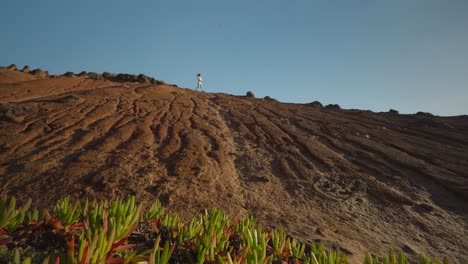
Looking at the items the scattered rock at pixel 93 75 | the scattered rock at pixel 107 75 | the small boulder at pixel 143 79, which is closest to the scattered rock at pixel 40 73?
the scattered rock at pixel 93 75

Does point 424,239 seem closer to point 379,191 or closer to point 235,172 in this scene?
point 379,191

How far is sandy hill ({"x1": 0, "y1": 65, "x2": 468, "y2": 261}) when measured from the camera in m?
5.43

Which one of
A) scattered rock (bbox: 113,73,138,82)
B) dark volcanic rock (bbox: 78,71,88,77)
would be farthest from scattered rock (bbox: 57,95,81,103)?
dark volcanic rock (bbox: 78,71,88,77)

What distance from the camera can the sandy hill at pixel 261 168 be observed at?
214 inches

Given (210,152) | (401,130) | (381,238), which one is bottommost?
(381,238)

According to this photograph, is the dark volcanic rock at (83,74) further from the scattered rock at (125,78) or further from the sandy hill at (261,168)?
the sandy hill at (261,168)

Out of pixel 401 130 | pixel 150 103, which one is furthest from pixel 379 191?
pixel 150 103

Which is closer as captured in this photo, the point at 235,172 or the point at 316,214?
the point at 316,214

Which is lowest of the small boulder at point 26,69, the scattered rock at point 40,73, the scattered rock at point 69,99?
the scattered rock at point 69,99

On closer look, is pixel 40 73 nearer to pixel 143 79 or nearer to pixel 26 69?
pixel 26 69

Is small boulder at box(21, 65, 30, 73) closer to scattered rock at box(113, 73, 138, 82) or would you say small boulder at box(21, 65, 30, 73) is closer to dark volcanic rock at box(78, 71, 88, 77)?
dark volcanic rock at box(78, 71, 88, 77)

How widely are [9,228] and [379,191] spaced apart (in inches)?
265

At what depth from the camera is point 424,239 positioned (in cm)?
513

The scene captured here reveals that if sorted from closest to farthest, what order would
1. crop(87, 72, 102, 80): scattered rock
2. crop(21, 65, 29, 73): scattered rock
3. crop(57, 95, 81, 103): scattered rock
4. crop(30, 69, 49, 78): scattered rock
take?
crop(57, 95, 81, 103): scattered rock
crop(30, 69, 49, 78): scattered rock
crop(21, 65, 29, 73): scattered rock
crop(87, 72, 102, 80): scattered rock
